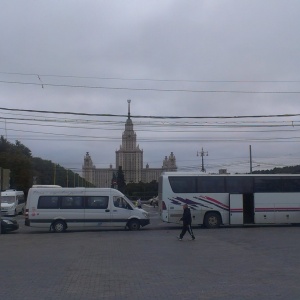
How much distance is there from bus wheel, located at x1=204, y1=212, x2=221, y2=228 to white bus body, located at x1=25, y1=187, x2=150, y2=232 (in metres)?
3.86

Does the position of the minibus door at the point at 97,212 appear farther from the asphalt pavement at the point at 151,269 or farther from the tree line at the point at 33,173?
the tree line at the point at 33,173

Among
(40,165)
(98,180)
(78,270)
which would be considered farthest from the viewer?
(98,180)

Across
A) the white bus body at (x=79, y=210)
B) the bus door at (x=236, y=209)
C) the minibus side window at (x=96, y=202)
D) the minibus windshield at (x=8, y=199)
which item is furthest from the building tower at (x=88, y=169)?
the minibus side window at (x=96, y=202)

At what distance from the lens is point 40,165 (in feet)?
337

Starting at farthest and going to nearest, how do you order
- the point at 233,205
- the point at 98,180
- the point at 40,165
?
the point at 98,180 < the point at 40,165 < the point at 233,205

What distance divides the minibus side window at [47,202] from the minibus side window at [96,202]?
181 centimetres

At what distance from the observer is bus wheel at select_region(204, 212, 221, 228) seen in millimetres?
38312

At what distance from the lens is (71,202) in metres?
36.5

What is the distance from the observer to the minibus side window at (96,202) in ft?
120

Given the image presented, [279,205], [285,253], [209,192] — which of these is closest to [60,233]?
[209,192]

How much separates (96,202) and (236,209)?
853 centimetres

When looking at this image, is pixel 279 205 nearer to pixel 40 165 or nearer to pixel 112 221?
pixel 112 221

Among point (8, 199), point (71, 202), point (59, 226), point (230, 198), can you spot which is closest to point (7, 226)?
point (59, 226)

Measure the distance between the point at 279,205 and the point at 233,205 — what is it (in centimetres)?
282
